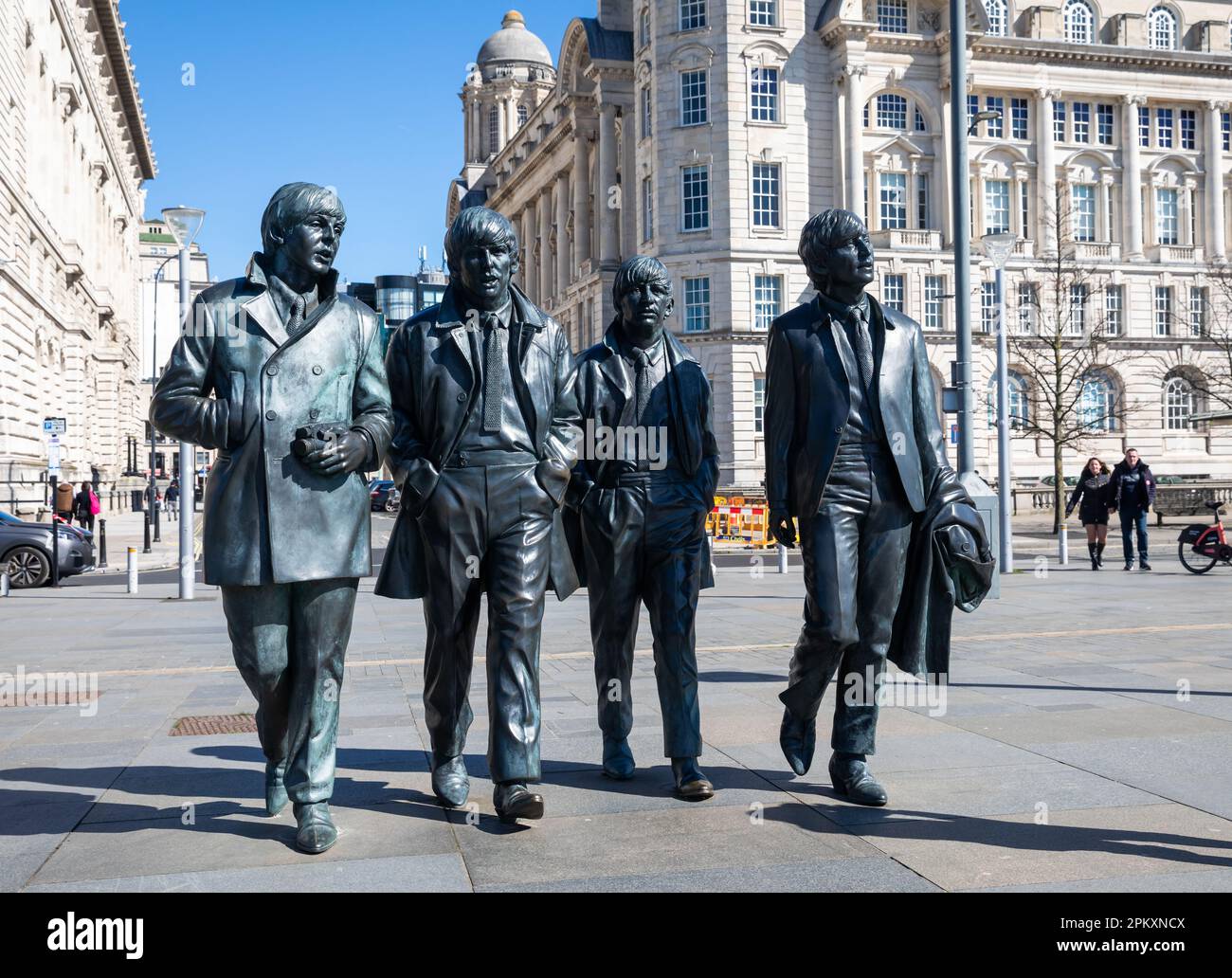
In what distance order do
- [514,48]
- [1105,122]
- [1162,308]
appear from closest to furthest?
[1105,122]
[1162,308]
[514,48]

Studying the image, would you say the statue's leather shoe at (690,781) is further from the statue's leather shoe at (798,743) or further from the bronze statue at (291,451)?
the bronze statue at (291,451)

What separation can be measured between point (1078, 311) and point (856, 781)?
177 ft

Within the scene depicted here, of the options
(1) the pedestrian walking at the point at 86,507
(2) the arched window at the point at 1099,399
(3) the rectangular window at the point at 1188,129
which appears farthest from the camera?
(3) the rectangular window at the point at 1188,129

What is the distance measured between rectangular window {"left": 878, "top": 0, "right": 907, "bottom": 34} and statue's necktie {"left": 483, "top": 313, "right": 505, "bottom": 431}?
5000 centimetres

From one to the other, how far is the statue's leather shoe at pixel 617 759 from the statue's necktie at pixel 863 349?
1856 millimetres

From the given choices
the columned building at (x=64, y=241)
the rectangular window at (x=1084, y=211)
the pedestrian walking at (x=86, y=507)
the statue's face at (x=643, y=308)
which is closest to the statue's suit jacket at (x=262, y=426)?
the statue's face at (x=643, y=308)

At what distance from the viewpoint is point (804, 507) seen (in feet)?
16.3

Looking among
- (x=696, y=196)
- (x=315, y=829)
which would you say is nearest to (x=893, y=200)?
(x=696, y=196)

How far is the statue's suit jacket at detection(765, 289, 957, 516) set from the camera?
494 cm

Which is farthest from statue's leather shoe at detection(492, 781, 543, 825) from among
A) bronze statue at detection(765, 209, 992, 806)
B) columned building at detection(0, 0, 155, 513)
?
columned building at detection(0, 0, 155, 513)

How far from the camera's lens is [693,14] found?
160 ft

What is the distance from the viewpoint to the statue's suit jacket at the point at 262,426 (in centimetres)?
425

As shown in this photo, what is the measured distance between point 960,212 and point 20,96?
34.2 m

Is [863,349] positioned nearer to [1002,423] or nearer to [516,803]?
[516,803]
